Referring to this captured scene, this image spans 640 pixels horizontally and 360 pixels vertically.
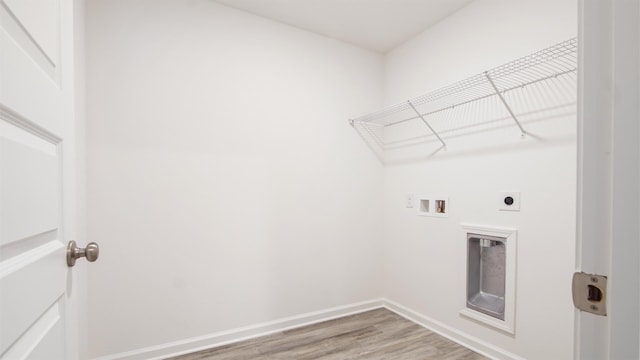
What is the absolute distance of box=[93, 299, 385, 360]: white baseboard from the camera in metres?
1.90

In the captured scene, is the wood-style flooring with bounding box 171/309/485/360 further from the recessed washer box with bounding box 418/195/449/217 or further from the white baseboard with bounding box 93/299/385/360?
the recessed washer box with bounding box 418/195/449/217

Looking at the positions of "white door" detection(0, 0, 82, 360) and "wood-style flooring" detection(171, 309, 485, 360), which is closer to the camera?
"white door" detection(0, 0, 82, 360)

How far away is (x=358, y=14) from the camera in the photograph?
230cm

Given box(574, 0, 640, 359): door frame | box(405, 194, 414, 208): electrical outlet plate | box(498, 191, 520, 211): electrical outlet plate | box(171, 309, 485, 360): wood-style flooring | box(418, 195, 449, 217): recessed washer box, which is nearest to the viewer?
box(574, 0, 640, 359): door frame

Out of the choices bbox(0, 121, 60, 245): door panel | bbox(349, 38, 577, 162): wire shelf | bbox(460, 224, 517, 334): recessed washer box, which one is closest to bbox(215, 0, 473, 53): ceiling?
bbox(349, 38, 577, 162): wire shelf

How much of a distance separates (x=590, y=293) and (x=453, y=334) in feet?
6.77

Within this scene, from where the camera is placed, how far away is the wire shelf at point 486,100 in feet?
5.40

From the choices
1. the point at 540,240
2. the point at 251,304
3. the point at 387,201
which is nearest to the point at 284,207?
the point at 251,304

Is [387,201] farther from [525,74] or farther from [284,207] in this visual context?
[525,74]

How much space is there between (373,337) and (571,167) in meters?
1.67

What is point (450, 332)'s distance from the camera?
2207 mm

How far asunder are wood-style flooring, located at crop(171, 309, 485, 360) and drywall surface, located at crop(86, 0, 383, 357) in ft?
0.56

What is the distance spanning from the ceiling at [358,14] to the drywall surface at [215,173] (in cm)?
10

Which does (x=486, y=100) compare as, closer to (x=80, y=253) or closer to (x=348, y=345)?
(x=348, y=345)
